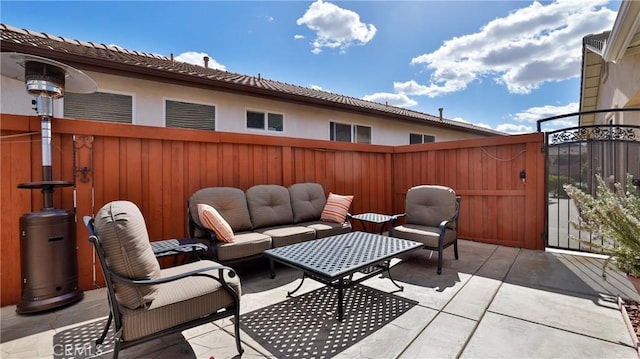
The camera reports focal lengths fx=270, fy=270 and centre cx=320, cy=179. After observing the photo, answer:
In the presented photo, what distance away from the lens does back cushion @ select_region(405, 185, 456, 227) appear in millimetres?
4242

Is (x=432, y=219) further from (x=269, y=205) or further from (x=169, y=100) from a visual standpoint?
(x=169, y=100)

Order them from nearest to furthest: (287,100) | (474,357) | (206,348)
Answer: (474,357) → (206,348) → (287,100)

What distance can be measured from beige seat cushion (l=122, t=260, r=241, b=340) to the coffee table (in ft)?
2.14

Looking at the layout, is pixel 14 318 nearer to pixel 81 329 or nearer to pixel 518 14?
pixel 81 329

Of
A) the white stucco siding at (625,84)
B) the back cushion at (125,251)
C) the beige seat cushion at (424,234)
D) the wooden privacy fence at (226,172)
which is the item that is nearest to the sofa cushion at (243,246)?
the wooden privacy fence at (226,172)

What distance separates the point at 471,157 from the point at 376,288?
369cm

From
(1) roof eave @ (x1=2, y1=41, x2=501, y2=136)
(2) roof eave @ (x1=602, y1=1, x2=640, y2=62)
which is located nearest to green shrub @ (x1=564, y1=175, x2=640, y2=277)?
(2) roof eave @ (x1=602, y1=1, x2=640, y2=62)

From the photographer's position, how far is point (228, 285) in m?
1.99

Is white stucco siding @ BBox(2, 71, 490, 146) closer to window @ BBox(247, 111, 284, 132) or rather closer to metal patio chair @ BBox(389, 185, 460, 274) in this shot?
window @ BBox(247, 111, 284, 132)

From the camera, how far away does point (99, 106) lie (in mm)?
5238

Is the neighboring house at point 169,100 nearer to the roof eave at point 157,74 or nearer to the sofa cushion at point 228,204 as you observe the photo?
the roof eave at point 157,74

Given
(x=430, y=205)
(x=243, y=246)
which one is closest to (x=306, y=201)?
(x=243, y=246)

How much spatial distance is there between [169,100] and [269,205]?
3681 millimetres

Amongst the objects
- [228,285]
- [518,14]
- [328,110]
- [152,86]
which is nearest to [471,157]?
[518,14]
